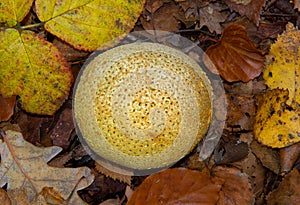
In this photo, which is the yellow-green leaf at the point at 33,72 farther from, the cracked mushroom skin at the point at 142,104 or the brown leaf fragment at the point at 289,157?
the brown leaf fragment at the point at 289,157

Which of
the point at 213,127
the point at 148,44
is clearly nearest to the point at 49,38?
the point at 148,44

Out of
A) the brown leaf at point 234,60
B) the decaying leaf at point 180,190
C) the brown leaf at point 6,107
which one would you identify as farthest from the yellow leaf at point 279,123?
the brown leaf at point 6,107

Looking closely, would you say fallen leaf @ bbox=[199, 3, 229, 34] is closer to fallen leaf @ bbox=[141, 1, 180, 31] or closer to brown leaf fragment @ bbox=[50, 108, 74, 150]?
fallen leaf @ bbox=[141, 1, 180, 31]

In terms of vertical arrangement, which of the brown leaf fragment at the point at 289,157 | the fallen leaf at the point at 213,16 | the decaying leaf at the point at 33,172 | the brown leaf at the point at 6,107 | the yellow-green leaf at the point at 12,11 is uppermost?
the yellow-green leaf at the point at 12,11

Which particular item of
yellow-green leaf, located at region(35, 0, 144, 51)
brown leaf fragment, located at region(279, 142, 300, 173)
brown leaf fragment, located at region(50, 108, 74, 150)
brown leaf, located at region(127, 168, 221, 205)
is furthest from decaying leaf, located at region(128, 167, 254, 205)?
yellow-green leaf, located at region(35, 0, 144, 51)

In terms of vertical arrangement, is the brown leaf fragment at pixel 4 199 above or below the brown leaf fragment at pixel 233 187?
above

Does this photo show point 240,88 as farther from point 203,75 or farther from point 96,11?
point 96,11

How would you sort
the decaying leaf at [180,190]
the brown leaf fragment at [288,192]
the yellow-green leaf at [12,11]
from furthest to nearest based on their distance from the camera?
the brown leaf fragment at [288,192], the decaying leaf at [180,190], the yellow-green leaf at [12,11]
